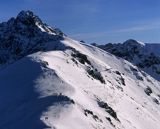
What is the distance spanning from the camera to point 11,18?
7446 inches

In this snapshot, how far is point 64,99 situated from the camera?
39.2 meters

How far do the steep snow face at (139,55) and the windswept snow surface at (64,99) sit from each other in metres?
90.1

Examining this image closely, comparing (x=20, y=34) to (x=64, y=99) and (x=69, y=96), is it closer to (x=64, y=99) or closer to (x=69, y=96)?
(x=69, y=96)

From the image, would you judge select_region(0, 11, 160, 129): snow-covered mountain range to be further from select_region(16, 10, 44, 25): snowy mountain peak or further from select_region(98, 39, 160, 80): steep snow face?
select_region(16, 10, 44, 25): snowy mountain peak

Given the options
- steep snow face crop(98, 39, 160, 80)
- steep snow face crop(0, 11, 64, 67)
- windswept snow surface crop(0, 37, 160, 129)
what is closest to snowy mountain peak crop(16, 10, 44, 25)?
steep snow face crop(0, 11, 64, 67)

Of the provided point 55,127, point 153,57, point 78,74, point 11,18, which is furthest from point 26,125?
point 11,18

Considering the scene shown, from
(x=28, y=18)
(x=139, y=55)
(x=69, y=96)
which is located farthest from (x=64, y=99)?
(x=139, y=55)

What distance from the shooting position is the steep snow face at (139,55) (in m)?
162

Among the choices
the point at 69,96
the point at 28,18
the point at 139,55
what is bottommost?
the point at 139,55

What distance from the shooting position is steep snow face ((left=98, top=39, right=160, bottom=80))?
531 feet

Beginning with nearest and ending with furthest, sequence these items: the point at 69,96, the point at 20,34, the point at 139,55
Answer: the point at 69,96, the point at 20,34, the point at 139,55

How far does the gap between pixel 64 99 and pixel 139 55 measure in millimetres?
142121

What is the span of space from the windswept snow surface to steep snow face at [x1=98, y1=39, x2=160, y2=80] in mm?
90109

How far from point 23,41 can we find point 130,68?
2820 inches
